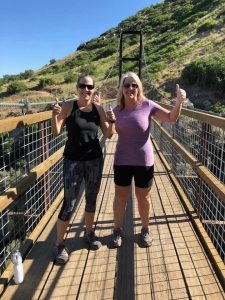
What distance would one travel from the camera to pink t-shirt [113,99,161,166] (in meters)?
3.70


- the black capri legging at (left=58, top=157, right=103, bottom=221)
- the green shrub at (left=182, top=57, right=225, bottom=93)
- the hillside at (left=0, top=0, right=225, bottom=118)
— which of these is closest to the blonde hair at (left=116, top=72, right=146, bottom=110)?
the black capri legging at (left=58, top=157, right=103, bottom=221)

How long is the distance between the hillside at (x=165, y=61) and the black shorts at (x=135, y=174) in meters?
17.8

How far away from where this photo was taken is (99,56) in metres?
60.7

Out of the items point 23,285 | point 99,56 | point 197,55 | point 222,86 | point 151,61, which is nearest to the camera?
point 23,285

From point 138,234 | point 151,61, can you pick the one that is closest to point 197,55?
point 151,61

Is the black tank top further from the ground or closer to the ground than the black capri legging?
further from the ground

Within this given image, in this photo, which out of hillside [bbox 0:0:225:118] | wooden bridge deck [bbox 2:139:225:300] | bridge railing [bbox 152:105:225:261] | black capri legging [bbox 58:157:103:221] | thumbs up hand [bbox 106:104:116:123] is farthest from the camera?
hillside [bbox 0:0:225:118]

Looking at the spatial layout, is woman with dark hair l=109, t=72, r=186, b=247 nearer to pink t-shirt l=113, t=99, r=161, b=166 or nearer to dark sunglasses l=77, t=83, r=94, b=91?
pink t-shirt l=113, t=99, r=161, b=166

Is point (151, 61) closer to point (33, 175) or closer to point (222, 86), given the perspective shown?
point (222, 86)

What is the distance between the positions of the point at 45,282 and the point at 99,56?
58862 millimetres

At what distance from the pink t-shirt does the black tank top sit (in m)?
0.22

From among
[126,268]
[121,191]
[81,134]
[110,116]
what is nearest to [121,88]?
[110,116]

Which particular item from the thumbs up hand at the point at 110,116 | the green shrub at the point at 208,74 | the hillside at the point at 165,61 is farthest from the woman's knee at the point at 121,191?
the green shrub at the point at 208,74

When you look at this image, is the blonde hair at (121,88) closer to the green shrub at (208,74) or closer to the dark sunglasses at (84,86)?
the dark sunglasses at (84,86)
